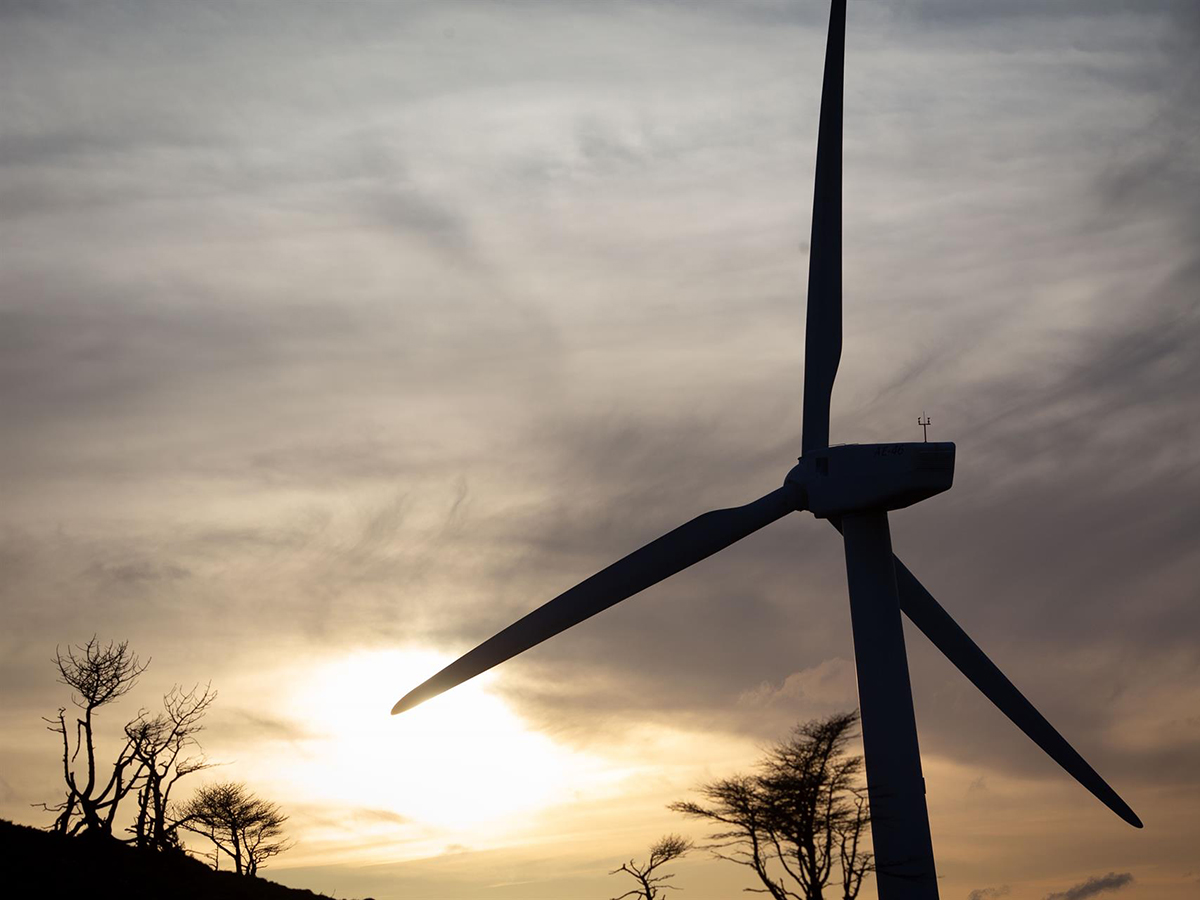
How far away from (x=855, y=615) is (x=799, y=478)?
525 cm

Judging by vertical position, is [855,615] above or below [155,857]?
above

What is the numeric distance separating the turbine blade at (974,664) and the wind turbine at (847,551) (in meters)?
5.70

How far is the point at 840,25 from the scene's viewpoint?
42.4 m

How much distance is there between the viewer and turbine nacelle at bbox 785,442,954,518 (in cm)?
3862

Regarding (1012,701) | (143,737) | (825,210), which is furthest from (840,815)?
(143,737)

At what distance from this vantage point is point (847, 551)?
40.1m

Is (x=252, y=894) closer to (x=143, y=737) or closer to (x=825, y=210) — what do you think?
(x=143, y=737)

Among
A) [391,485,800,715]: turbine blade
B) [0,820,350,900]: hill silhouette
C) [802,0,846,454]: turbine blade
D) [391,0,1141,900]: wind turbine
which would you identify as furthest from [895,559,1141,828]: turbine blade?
[0,820,350,900]: hill silhouette

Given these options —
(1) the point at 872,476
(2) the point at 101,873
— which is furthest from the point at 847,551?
(2) the point at 101,873

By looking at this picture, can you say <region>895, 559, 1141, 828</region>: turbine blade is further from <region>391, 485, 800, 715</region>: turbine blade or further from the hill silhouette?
the hill silhouette

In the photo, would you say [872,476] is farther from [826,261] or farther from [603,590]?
[603,590]

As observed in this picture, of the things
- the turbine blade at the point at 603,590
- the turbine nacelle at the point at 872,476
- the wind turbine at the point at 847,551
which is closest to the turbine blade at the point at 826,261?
the wind turbine at the point at 847,551

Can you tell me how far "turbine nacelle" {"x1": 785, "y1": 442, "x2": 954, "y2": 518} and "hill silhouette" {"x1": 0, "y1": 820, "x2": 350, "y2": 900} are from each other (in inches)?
1321

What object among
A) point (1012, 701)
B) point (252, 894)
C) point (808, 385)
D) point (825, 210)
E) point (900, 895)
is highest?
point (825, 210)
